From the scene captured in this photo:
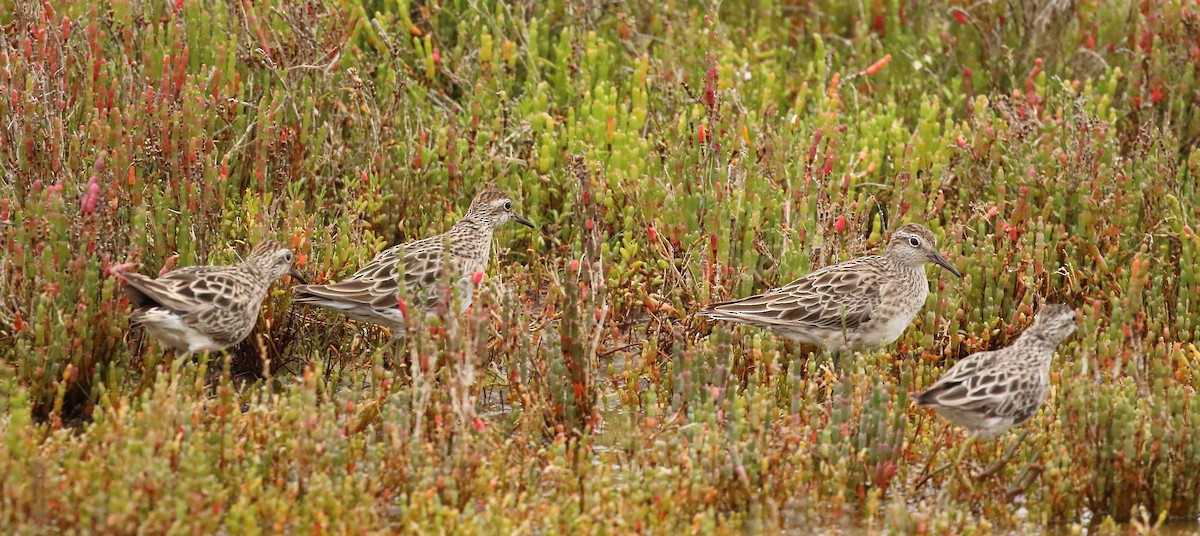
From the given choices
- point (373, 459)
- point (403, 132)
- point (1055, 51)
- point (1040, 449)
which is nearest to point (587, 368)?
point (373, 459)

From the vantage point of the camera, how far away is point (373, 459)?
19.6ft

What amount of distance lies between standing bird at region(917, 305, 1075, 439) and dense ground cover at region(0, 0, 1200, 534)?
0.52 ft

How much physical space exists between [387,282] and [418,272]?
0.85 ft

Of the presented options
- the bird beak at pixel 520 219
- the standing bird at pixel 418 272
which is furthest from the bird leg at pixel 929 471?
the bird beak at pixel 520 219

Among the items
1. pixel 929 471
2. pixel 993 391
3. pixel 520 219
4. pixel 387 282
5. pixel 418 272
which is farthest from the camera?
pixel 520 219

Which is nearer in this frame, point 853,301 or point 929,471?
point 929,471

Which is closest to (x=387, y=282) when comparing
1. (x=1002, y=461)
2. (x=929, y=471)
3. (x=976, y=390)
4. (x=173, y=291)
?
(x=173, y=291)

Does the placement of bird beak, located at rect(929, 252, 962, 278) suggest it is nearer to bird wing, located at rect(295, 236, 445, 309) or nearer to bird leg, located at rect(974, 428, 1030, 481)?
bird leg, located at rect(974, 428, 1030, 481)

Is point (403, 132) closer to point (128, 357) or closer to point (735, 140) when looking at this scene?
point (735, 140)

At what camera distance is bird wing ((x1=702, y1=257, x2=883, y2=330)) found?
747 cm

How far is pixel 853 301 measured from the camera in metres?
7.61

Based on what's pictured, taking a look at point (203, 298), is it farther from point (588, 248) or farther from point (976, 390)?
point (976, 390)

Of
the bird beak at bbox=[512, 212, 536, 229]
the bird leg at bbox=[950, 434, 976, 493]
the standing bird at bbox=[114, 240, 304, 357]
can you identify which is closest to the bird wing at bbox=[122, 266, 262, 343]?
the standing bird at bbox=[114, 240, 304, 357]

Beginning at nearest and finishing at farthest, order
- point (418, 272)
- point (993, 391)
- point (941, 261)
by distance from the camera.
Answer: point (993, 391)
point (418, 272)
point (941, 261)
